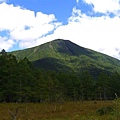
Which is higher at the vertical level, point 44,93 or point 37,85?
point 37,85

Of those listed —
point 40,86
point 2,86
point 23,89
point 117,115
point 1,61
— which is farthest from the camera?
point 1,61

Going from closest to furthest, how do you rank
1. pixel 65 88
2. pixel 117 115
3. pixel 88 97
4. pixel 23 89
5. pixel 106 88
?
pixel 117 115, pixel 23 89, pixel 65 88, pixel 106 88, pixel 88 97

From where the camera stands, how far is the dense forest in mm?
53656

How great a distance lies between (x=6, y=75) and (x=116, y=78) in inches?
1953

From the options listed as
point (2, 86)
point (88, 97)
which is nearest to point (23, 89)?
point (2, 86)

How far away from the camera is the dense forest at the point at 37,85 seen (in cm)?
5366

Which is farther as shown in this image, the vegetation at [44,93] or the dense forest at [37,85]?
the dense forest at [37,85]

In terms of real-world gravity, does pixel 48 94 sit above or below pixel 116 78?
below

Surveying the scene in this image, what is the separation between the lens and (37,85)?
6084 cm

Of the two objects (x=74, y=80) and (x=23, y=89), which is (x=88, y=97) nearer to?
(x=74, y=80)

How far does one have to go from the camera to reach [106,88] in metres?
89.0

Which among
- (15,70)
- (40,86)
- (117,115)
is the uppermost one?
(15,70)

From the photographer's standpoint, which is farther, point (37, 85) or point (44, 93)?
point (37, 85)

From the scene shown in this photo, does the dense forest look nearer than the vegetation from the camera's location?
No
